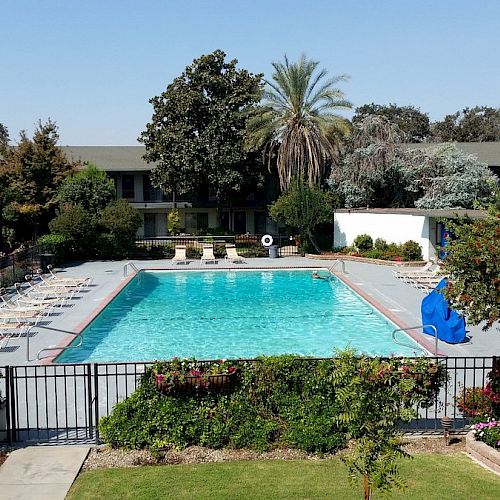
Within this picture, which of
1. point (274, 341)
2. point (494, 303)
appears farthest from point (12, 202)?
point (494, 303)

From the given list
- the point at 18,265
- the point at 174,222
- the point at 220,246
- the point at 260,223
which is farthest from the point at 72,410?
the point at 260,223

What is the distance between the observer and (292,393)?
9523 mm

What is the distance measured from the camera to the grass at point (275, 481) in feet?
25.0

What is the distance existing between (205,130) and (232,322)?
2147 cm

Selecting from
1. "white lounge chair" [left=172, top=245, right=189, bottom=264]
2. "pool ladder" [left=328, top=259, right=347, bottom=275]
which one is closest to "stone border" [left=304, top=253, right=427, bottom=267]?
"pool ladder" [left=328, top=259, right=347, bottom=275]

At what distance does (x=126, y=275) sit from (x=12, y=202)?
1167 centimetres

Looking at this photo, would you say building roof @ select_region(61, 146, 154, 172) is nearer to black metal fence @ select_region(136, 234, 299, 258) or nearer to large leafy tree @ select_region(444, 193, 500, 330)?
black metal fence @ select_region(136, 234, 299, 258)

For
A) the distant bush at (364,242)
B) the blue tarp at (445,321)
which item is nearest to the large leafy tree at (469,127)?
the distant bush at (364,242)

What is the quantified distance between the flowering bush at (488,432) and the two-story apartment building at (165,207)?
39.0m

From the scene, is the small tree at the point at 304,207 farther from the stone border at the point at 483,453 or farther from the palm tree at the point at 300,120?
the stone border at the point at 483,453

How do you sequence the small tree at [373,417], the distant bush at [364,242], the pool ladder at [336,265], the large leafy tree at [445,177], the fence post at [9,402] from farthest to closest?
1. the large leafy tree at [445,177]
2. the distant bush at [364,242]
3. the pool ladder at [336,265]
4. the fence post at [9,402]
5. the small tree at [373,417]

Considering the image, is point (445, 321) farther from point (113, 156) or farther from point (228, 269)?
point (113, 156)

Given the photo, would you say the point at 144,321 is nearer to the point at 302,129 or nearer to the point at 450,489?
the point at 450,489

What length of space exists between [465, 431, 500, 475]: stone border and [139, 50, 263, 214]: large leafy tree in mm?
30863
